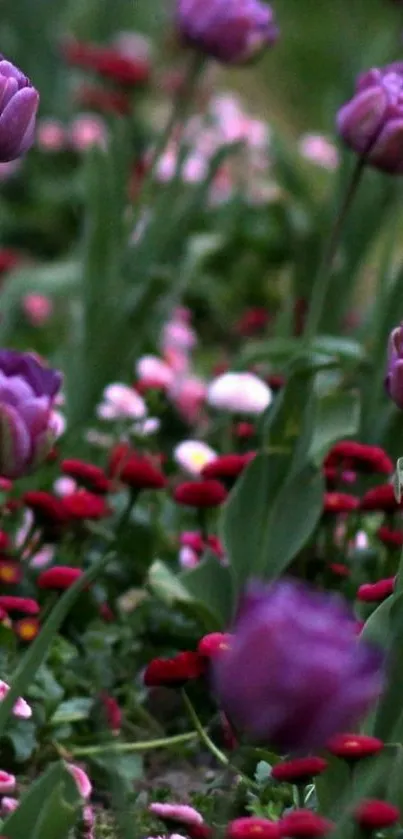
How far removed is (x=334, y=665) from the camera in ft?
2.79

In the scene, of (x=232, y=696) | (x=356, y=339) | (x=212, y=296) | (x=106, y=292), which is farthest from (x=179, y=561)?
(x=212, y=296)

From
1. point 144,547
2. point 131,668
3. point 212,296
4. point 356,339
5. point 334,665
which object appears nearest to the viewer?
point 334,665

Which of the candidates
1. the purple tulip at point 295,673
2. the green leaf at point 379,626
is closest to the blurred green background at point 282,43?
the green leaf at point 379,626

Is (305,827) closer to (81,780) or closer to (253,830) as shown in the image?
(253,830)

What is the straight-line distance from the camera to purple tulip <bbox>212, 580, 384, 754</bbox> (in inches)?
33.2

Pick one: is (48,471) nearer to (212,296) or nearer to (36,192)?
(212,296)

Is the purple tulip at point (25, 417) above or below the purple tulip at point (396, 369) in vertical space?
below

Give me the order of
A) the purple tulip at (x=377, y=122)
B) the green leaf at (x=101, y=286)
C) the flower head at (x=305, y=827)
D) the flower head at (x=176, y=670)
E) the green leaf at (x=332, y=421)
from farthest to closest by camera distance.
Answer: the green leaf at (x=101, y=286), the green leaf at (x=332, y=421), the purple tulip at (x=377, y=122), the flower head at (x=176, y=670), the flower head at (x=305, y=827)

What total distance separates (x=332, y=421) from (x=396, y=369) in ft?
1.85

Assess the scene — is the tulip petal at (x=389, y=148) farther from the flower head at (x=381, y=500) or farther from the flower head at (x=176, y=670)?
the flower head at (x=176, y=670)

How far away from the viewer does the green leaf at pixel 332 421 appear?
6.06ft

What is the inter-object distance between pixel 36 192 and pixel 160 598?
7.17ft

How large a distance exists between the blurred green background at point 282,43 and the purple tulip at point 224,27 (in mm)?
519

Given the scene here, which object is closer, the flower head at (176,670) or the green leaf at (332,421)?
the flower head at (176,670)
